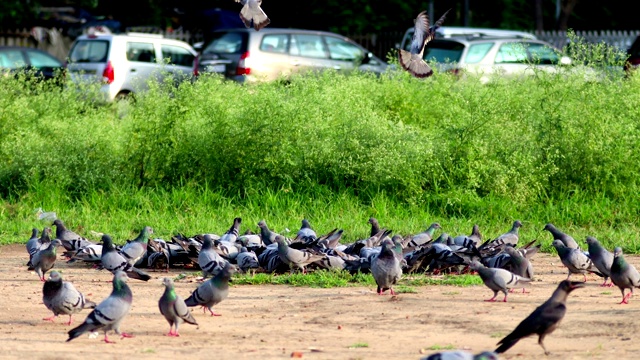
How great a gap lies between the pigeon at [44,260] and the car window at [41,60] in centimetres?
1418

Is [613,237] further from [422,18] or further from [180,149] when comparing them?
[180,149]

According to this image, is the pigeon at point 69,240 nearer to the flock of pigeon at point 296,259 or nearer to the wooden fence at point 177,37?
the flock of pigeon at point 296,259

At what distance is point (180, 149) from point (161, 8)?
22095 millimetres

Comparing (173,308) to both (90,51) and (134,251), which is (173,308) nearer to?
(134,251)

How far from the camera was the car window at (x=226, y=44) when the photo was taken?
20.0 m

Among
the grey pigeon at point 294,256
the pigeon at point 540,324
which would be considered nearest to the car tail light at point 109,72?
the grey pigeon at point 294,256

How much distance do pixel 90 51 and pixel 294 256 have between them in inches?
528

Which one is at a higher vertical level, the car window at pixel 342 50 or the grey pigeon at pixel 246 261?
the car window at pixel 342 50

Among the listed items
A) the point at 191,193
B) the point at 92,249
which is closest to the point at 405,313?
the point at 92,249

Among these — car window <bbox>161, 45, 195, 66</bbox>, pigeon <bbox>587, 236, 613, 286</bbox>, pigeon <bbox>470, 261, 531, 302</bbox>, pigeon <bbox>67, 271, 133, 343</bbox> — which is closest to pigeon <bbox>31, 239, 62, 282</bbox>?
pigeon <bbox>67, 271, 133, 343</bbox>

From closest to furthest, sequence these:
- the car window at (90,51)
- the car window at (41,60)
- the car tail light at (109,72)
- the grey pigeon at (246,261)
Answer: the grey pigeon at (246,261)
the car tail light at (109,72)
the car window at (90,51)
the car window at (41,60)

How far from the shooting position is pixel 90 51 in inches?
826

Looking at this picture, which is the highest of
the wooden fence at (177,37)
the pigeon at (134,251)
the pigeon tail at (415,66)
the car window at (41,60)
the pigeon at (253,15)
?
the pigeon at (253,15)

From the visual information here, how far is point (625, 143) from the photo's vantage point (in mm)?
→ 12086
